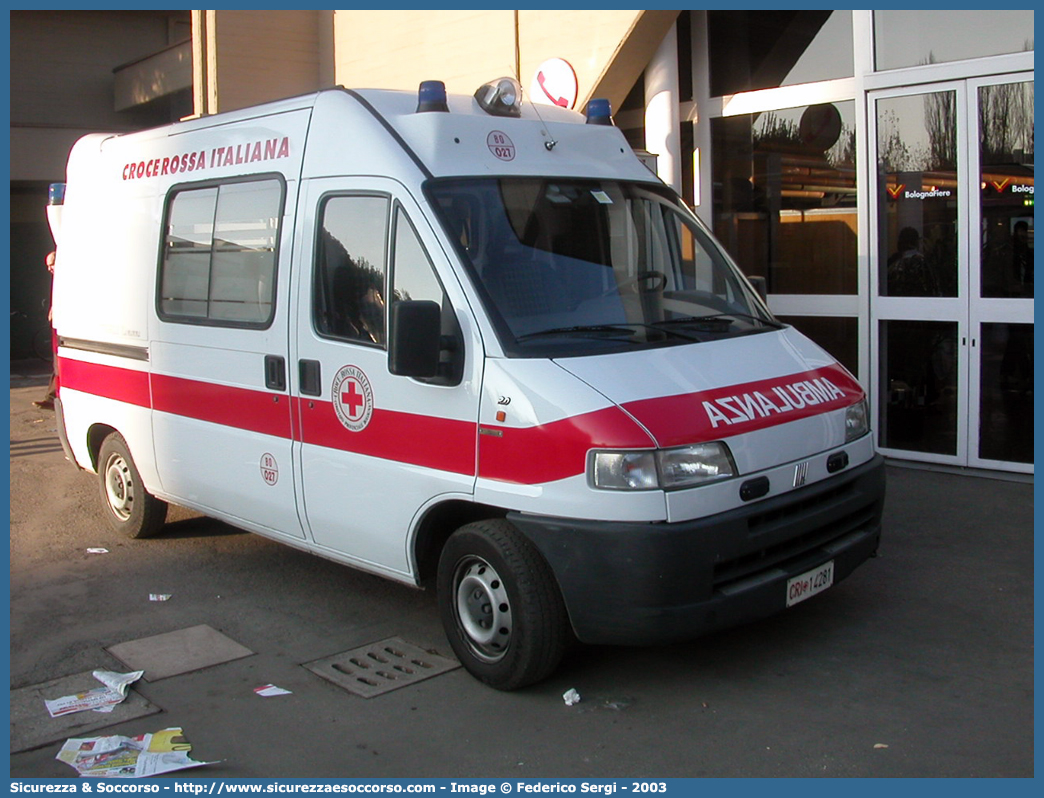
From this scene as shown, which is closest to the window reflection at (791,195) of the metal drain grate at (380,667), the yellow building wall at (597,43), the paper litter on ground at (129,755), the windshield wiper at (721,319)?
the yellow building wall at (597,43)

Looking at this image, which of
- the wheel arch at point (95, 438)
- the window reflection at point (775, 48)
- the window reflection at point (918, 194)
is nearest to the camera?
the wheel arch at point (95, 438)

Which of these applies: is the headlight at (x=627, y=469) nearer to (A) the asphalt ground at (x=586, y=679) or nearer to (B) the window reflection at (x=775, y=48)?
(A) the asphalt ground at (x=586, y=679)

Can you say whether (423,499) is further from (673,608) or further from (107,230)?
(107,230)

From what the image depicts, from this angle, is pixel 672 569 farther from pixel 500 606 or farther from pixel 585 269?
pixel 585 269

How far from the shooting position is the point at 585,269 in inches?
198

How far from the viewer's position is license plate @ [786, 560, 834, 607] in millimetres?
4664

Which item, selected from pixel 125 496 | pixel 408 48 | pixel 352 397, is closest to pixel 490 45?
pixel 408 48

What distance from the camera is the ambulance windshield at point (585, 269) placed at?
15.5 ft

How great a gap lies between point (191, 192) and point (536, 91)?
4533mm

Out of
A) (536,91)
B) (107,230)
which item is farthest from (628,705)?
(536,91)

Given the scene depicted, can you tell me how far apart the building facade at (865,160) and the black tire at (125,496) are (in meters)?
5.03

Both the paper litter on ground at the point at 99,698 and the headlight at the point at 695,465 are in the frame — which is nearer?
the headlight at the point at 695,465

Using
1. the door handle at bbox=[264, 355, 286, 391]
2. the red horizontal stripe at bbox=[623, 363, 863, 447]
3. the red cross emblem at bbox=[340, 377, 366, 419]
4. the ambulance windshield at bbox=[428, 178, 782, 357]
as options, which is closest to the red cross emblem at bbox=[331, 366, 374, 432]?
the red cross emblem at bbox=[340, 377, 366, 419]

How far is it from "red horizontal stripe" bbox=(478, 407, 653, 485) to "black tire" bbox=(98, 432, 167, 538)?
138 inches
